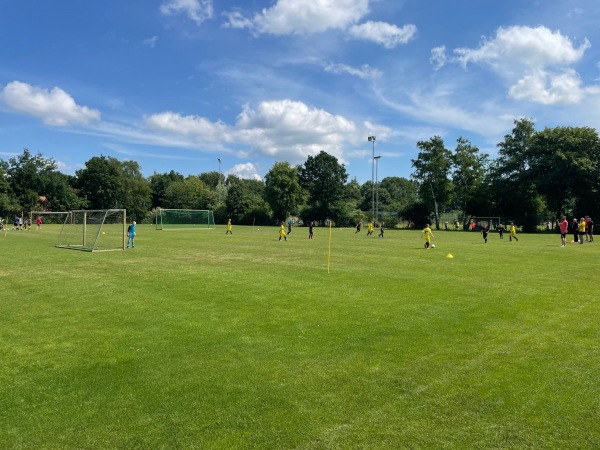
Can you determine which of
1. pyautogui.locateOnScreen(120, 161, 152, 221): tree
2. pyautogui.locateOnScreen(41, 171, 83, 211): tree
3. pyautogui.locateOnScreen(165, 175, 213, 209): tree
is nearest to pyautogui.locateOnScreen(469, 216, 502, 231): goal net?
pyautogui.locateOnScreen(165, 175, 213, 209): tree

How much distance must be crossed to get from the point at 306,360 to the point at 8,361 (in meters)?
4.33

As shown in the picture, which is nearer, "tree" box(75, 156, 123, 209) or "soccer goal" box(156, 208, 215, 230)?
"soccer goal" box(156, 208, 215, 230)

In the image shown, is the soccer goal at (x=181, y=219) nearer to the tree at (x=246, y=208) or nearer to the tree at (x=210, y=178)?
the tree at (x=246, y=208)

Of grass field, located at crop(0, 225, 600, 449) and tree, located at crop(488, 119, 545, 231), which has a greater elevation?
tree, located at crop(488, 119, 545, 231)

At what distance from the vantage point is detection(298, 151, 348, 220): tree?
3273 inches

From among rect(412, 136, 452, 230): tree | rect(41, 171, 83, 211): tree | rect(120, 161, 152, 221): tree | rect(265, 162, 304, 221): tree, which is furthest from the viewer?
rect(120, 161, 152, 221): tree

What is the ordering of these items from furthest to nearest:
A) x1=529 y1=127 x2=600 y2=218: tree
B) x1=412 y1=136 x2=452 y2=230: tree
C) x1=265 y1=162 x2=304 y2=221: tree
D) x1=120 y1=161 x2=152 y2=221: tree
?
1. x1=120 y1=161 x2=152 y2=221: tree
2. x1=265 y1=162 x2=304 y2=221: tree
3. x1=412 y1=136 x2=452 y2=230: tree
4. x1=529 y1=127 x2=600 y2=218: tree

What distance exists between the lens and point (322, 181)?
88438 millimetres

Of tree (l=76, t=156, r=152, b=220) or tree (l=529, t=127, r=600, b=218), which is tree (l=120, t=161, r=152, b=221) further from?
tree (l=529, t=127, r=600, b=218)

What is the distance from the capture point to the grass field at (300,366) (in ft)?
13.5

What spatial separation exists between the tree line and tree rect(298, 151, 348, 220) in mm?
213

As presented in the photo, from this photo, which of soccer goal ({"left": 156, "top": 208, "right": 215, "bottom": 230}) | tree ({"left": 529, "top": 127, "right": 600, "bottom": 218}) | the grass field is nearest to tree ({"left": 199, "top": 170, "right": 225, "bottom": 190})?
soccer goal ({"left": 156, "top": 208, "right": 215, "bottom": 230})

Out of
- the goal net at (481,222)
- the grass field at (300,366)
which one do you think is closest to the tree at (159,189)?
the goal net at (481,222)

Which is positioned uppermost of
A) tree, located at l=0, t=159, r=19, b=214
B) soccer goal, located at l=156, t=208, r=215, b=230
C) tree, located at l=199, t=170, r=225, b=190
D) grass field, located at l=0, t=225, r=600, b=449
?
tree, located at l=199, t=170, r=225, b=190
